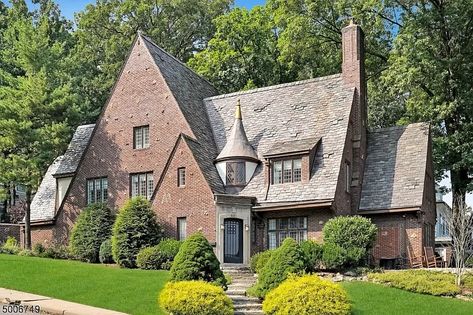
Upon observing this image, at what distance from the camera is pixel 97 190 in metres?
31.9

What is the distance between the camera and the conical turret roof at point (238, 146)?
29.0 metres

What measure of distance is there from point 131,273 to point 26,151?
14.6 metres

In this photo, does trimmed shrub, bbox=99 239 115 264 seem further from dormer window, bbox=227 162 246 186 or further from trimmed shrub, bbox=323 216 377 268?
trimmed shrub, bbox=323 216 377 268

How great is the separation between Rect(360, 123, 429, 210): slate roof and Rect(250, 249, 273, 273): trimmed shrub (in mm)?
5677

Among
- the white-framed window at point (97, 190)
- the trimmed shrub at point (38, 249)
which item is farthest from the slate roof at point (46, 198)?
the white-framed window at point (97, 190)

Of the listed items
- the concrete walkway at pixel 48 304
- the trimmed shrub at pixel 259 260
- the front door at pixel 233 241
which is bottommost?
the concrete walkway at pixel 48 304

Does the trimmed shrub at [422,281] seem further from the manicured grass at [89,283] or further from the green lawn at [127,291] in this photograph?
the manicured grass at [89,283]

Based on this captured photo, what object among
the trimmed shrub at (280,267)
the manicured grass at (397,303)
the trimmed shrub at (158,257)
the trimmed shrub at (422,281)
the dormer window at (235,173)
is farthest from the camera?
the dormer window at (235,173)

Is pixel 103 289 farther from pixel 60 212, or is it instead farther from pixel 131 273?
pixel 60 212

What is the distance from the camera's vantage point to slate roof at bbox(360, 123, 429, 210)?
1084 inches

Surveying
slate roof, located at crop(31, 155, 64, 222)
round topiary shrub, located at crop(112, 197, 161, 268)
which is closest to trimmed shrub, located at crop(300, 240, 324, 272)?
round topiary shrub, located at crop(112, 197, 161, 268)

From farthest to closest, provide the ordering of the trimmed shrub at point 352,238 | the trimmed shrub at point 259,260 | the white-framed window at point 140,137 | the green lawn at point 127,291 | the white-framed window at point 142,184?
the white-framed window at point 140,137, the white-framed window at point 142,184, the trimmed shrub at point 259,260, the trimmed shrub at point 352,238, the green lawn at point 127,291

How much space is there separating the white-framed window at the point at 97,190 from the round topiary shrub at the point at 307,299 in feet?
52.1

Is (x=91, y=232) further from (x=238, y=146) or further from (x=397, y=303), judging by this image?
(x=397, y=303)
